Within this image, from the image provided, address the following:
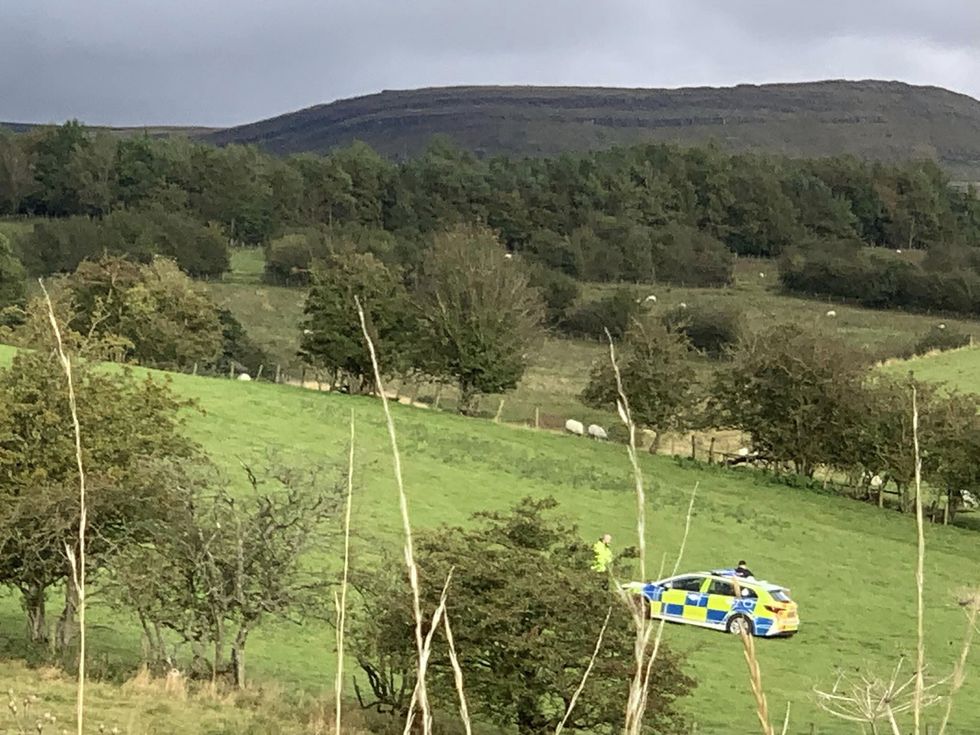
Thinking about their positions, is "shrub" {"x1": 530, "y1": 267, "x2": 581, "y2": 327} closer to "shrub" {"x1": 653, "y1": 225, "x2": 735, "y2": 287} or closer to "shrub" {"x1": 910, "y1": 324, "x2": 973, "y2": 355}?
"shrub" {"x1": 653, "y1": 225, "x2": 735, "y2": 287}

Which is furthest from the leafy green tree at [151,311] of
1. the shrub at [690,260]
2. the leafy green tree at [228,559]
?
the shrub at [690,260]

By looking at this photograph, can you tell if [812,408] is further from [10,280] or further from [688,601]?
[10,280]

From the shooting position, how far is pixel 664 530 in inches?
1319

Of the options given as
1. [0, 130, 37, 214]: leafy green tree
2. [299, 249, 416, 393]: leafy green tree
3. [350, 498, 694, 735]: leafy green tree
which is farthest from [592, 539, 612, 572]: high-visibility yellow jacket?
[0, 130, 37, 214]: leafy green tree

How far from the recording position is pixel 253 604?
17.1m

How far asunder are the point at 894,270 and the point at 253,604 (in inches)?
3565

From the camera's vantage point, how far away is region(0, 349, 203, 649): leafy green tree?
56.2ft

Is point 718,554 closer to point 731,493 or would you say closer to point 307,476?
point 731,493

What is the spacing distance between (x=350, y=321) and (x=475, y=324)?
213 inches

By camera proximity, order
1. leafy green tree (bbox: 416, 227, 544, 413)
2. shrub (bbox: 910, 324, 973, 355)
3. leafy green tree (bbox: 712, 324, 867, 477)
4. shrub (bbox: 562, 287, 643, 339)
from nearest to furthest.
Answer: leafy green tree (bbox: 712, 324, 867, 477) < leafy green tree (bbox: 416, 227, 544, 413) < shrub (bbox: 910, 324, 973, 355) < shrub (bbox: 562, 287, 643, 339)

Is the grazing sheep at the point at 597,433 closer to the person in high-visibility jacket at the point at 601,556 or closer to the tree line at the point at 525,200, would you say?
the person in high-visibility jacket at the point at 601,556

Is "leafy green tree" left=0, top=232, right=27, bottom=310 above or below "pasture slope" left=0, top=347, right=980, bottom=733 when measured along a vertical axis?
above

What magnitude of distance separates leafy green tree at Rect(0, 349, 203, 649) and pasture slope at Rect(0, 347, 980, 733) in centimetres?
219

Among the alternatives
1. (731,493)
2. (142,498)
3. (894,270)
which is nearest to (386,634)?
(142,498)
